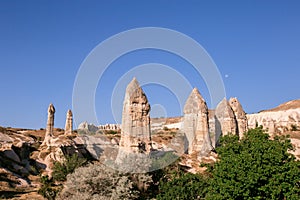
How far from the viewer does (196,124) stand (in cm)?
3212

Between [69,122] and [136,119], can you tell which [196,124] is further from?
[69,122]

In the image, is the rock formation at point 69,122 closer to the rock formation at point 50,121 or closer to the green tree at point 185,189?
the rock formation at point 50,121

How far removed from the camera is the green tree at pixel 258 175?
1313 cm

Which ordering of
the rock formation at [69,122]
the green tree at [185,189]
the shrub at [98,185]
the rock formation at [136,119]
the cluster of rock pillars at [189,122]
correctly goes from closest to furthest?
the green tree at [185,189] < the shrub at [98,185] < the rock formation at [136,119] < the cluster of rock pillars at [189,122] < the rock formation at [69,122]

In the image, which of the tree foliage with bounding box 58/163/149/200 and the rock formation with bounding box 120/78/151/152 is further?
the rock formation with bounding box 120/78/151/152

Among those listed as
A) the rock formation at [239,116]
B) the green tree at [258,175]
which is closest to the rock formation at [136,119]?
the green tree at [258,175]

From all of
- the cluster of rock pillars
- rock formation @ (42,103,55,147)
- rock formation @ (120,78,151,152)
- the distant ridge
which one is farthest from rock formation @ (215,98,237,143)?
the distant ridge

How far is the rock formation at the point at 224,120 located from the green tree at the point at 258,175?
798 inches

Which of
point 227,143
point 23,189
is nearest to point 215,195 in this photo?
point 227,143

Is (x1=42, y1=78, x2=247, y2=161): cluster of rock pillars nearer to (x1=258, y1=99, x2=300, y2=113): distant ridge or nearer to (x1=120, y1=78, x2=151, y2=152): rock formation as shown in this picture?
(x1=120, y1=78, x2=151, y2=152): rock formation

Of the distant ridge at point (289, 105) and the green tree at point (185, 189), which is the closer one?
the green tree at point (185, 189)

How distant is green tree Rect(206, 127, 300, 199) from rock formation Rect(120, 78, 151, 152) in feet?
21.7

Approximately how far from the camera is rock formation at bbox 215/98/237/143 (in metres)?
35.1

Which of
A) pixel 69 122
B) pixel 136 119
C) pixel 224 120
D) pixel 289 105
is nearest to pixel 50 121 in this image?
pixel 69 122
